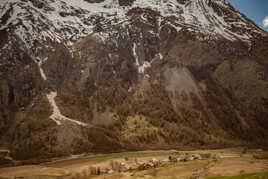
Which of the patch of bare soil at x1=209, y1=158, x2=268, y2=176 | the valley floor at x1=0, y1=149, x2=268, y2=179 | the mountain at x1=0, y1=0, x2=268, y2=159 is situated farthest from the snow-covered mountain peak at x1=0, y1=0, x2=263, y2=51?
the patch of bare soil at x1=209, y1=158, x2=268, y2=176

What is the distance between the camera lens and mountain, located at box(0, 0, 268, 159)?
96.0 metres

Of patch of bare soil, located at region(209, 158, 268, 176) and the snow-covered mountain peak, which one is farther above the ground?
the snow-covered mountain peak

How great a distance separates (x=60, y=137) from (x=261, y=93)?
96238 millimetres

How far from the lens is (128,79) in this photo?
133750 millimetres

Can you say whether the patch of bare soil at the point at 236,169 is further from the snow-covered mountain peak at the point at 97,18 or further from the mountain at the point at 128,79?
the snow-covered mountain peak at the point at 97,18

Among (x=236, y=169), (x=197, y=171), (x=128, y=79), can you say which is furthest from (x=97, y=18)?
(x=236, y=169)

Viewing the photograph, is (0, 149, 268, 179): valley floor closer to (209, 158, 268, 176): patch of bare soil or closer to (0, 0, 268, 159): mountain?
(209, 158, 268, 176): patch of bare soil

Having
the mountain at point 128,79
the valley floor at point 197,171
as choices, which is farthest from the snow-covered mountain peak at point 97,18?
the valley floor at point 197,171

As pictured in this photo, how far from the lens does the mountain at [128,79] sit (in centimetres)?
9600

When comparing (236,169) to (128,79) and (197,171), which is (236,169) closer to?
(197,171)

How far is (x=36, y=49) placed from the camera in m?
136

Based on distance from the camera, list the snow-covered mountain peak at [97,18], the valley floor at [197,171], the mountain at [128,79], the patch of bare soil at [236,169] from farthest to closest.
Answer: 1. the snow-covered mountain peak at [97,18]
2. the mountain at [128,79]
3. the patch of bare soil at [236,169]
4. the valley floor at [197,171]

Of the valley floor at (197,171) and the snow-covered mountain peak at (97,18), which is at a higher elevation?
the snow-covered mountain peak at (97,18)

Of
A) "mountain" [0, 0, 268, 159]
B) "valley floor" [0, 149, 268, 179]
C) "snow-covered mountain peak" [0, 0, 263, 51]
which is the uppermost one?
"snow-covered mountain peak" [0, 0, 263, 51]
